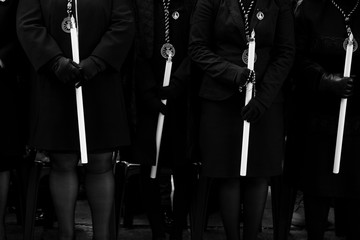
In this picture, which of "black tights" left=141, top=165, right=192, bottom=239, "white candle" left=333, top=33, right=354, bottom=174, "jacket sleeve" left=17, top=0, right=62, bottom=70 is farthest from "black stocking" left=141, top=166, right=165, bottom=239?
"white candle" left=333, top=33, right=354, bottom=174

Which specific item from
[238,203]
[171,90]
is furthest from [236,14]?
[238,203]

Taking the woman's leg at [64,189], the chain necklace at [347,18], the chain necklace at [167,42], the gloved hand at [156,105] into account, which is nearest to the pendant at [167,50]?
the chain necklace at [167,42]

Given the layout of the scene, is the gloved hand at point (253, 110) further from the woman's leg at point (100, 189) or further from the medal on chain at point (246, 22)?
the woman's leg at point (100, 189)

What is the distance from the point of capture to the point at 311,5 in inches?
149

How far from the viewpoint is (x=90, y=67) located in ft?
11.3

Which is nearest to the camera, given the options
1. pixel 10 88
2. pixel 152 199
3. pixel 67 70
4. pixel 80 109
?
pixel 67 70

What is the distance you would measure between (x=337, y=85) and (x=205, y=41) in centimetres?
82

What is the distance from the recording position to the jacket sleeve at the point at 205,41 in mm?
3637

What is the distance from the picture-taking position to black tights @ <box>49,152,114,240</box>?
3.63 meters

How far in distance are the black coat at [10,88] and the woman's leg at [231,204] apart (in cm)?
128

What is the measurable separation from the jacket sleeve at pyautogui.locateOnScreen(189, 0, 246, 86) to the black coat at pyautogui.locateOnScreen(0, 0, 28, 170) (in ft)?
3.56

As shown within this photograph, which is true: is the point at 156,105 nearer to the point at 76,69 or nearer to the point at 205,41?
the point at 205,41

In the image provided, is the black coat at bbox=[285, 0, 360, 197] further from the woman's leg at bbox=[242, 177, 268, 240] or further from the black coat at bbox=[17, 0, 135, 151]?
the black coat at bbox=[17, 0, 135, 151]

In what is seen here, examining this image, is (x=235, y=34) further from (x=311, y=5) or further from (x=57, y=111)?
(x=57, y=111)
